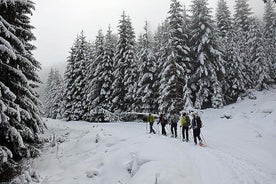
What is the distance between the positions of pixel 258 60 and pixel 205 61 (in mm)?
11511

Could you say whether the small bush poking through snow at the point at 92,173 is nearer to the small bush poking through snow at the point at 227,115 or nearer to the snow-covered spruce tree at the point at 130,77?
the small bush poking through snow at the point at 227,115

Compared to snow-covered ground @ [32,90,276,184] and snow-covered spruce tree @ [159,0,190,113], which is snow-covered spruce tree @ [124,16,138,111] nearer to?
snow-covered spruce tree @ [159,0,190,113]

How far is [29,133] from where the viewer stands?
498 inches

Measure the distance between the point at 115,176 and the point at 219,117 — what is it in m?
20.7

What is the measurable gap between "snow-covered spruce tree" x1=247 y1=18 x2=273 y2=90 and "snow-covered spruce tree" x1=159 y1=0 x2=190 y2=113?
1254 centimetres

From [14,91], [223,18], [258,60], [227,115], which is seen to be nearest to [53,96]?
[223,18]

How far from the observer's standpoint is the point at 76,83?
41188 mm

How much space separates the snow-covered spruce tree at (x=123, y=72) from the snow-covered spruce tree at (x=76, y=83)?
6.42 metres

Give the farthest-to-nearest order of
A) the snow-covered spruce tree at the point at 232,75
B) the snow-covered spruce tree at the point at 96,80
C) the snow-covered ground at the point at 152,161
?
the snow-covered spruce tree at the point at 96,80 → the snow-covered spruce tree at the point at 232,75 → the snow-covered ground at the point at 152,161

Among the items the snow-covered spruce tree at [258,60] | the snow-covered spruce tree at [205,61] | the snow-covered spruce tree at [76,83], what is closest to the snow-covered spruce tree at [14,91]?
the snow-covered spruce tree at [205,61]

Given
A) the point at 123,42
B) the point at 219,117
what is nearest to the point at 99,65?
the point at 123,42

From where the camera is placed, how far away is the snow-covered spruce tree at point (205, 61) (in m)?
32.8

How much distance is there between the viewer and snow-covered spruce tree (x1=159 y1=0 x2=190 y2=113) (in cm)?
3044

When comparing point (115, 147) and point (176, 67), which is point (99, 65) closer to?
point (176, 67)
